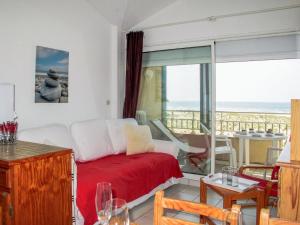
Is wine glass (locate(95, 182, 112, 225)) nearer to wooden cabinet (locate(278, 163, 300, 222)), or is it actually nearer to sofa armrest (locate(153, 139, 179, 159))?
wooden cabinet (locate(278, 163, 300, 222))

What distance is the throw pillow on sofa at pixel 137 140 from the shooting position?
12.1 ft

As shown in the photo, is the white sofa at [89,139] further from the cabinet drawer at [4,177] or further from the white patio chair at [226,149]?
the white patio chair at [226,149]

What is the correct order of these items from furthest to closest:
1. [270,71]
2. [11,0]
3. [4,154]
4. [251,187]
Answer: [270,71], [11,0], [251,187], [4,154]

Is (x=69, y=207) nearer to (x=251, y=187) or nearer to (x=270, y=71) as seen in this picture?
(x=251, y=187)

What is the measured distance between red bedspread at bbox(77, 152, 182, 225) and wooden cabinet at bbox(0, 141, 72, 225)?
→ 0.37 meters

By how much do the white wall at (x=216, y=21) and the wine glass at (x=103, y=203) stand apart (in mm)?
3116

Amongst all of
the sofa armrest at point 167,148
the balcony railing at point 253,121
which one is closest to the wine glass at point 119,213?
the sofa armrest at point 167,148

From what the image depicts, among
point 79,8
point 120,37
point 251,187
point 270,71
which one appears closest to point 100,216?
point 251,187

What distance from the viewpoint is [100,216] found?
3.59 feet

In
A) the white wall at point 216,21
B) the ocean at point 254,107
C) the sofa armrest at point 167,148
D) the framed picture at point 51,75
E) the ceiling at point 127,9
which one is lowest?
the sofa armrest at point 167,148

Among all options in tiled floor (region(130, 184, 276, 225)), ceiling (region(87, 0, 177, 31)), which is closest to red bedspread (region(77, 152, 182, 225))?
tiled floor (region(130, 184, 276, 225))

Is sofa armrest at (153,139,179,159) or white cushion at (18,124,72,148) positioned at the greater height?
white cushion at (18,124,72,148)

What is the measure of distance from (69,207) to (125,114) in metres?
2.51

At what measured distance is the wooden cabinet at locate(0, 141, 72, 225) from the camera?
1703 millimetres
